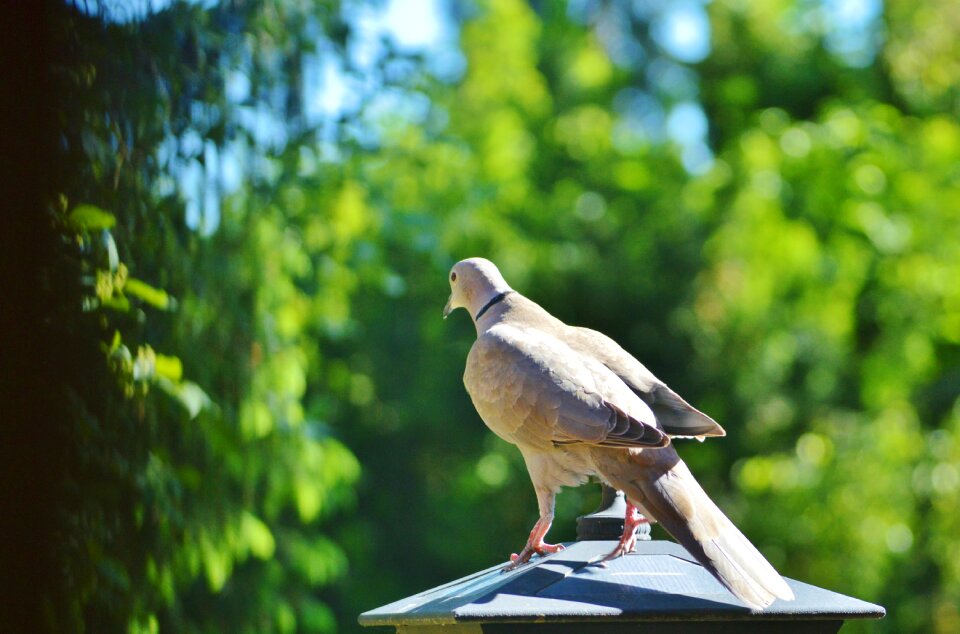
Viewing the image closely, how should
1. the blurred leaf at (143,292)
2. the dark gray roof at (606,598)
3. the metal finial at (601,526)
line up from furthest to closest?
the blurred leaf at (143,292), the metal finial at (601,526), the dark gray roof at (606,598)

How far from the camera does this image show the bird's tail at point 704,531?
2025 millimetres

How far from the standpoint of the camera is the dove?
2215mm

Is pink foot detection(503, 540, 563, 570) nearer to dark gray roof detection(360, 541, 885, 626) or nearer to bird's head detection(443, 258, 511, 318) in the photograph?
dark gray roof detection(360, 541, 885, 626)

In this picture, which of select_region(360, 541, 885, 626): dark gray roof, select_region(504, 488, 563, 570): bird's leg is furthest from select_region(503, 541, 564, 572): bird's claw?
select_region(360, 541, 885, 626): dark gray roof

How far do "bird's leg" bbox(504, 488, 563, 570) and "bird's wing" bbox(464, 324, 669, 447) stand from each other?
0.14 m

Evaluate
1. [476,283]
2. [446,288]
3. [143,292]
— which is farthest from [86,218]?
[446,288]

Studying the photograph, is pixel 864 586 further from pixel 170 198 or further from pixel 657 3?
pixel 657 3

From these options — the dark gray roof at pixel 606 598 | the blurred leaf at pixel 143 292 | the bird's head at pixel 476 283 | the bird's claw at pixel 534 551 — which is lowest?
the dark gray roof at pixel 606 598

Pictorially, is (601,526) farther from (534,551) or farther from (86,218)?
(86,218)

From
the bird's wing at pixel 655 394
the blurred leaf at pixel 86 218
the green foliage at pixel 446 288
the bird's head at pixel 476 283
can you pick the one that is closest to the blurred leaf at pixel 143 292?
the green foliage at pixel 446 288

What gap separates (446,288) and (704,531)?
5854mm

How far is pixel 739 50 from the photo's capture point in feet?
35.9

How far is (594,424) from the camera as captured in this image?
246cm

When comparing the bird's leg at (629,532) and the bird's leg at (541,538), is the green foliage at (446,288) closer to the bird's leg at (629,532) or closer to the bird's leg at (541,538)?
the bird's leg at (541,538)
